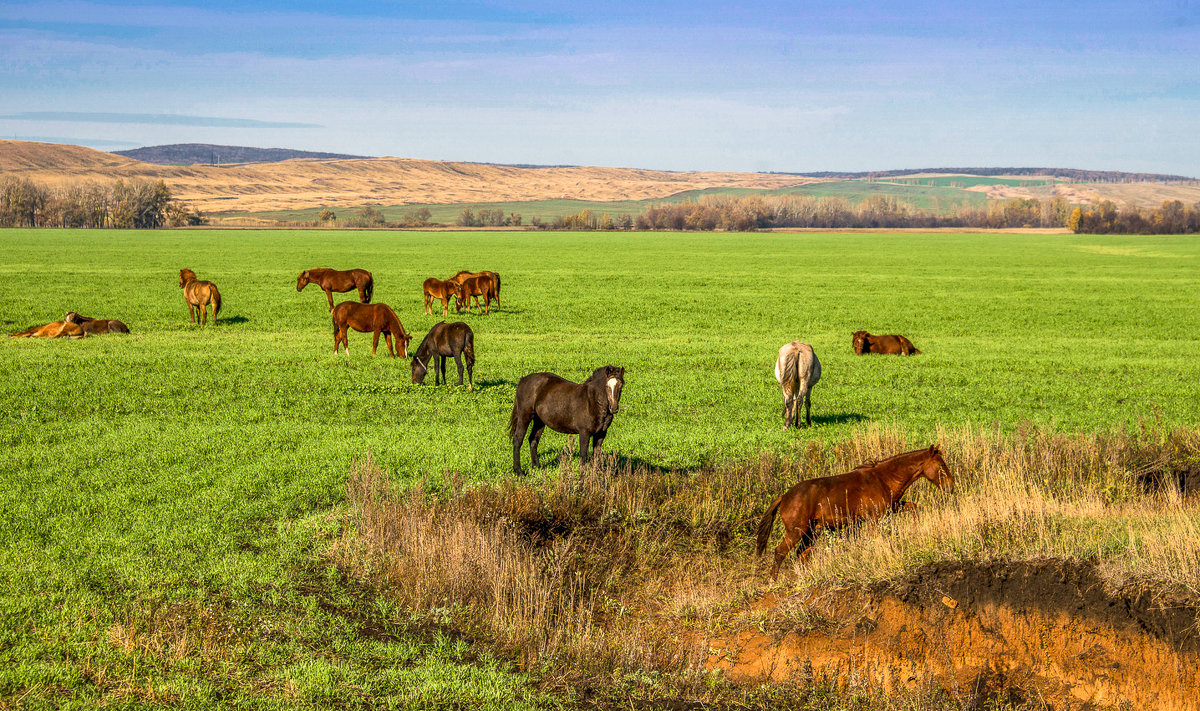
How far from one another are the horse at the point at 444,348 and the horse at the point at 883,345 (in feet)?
42.5

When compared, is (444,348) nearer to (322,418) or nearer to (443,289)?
(322,418)

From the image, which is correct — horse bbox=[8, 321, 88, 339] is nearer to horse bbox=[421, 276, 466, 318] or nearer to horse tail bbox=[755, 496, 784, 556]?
horse bbox=[421, 276, 466, 318]

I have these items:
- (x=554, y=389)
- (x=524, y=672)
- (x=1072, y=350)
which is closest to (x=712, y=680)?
(x=524, y=672)

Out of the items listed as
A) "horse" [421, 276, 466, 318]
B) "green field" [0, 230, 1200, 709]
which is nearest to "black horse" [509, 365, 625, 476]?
"green field" [0, 230, 1200, 709]

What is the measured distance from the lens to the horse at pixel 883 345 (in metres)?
27.9

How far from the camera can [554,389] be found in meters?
13.1

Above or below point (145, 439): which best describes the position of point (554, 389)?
above

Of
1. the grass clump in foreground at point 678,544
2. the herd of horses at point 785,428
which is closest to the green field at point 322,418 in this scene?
the grass clump in foreground at point 678,544

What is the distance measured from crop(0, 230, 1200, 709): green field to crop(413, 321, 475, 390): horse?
20.8 inches

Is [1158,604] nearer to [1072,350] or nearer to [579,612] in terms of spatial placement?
[579,612]

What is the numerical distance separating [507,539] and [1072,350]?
25586 mm

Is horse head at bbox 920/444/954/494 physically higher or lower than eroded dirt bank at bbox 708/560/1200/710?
higher

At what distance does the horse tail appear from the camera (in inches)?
396

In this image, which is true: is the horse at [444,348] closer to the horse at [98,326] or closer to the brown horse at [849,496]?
the brown horse at [849,496]
